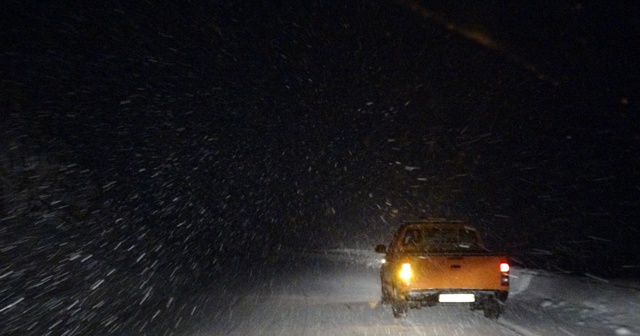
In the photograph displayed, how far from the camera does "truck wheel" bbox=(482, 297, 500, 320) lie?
531 inches

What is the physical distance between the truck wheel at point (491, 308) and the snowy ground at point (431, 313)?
14cm

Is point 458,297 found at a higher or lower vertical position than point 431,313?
higher

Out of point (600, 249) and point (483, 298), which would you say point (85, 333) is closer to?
point (483, 298)

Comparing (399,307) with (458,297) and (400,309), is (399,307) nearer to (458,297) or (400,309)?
(400,309)

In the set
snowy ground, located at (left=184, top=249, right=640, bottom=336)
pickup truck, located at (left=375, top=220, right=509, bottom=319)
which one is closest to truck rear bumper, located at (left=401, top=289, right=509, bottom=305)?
pickup truck, located at (left=375, top=220, right=509, bottom=319)

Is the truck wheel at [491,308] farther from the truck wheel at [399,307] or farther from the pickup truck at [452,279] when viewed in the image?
the truck wheel at [399,307]

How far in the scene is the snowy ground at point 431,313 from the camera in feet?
39.8

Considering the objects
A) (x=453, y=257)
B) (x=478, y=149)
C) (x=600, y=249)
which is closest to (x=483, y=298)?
(x=453, y=257)

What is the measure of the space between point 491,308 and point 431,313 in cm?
163

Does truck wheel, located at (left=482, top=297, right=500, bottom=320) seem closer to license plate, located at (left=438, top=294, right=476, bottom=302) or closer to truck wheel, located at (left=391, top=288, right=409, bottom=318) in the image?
license plate, located at (left=438, top=294, right=476, bottom=302)

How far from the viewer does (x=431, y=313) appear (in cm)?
1505

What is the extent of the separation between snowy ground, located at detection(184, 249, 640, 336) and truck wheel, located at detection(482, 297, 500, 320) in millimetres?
142

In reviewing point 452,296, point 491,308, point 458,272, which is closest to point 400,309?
point 452,296

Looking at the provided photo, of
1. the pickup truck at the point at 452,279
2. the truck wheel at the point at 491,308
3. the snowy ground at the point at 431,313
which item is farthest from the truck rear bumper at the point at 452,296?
the snowy ground at the point at 431,313
